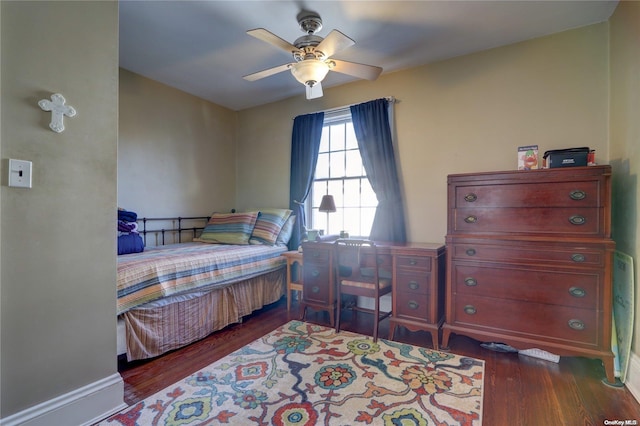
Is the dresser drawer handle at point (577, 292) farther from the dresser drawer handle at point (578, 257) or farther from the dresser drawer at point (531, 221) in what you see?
the dresser drawer at point (531, 221)

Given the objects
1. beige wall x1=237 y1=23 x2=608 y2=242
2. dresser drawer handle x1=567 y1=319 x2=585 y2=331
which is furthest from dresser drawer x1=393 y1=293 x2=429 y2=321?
dresser drawer handle x1=567 y1=319 x2=585 y2=331

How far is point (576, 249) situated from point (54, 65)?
3.09m

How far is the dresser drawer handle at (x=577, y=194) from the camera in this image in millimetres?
1898

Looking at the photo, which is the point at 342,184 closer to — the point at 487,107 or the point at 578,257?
the point at 487,107

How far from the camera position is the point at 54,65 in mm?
1369

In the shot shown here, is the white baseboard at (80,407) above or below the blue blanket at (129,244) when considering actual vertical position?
below

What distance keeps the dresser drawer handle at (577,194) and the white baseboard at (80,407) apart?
2.97m

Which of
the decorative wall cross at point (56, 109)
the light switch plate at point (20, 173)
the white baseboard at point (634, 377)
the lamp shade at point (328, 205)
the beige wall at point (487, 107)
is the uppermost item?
the beige wall at point (487, 107)

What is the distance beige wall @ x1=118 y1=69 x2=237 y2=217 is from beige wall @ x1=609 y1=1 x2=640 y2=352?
3992mm

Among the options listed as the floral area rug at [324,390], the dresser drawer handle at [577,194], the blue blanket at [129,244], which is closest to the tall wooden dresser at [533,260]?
the dresser drawer handle at [577,194]

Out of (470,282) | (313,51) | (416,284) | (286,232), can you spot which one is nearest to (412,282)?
(416,284)

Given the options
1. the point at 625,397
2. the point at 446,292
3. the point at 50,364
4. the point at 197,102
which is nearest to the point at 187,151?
the point at 197,102

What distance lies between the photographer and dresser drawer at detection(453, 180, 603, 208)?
1.89 m

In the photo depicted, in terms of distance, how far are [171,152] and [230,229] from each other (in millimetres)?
1160
